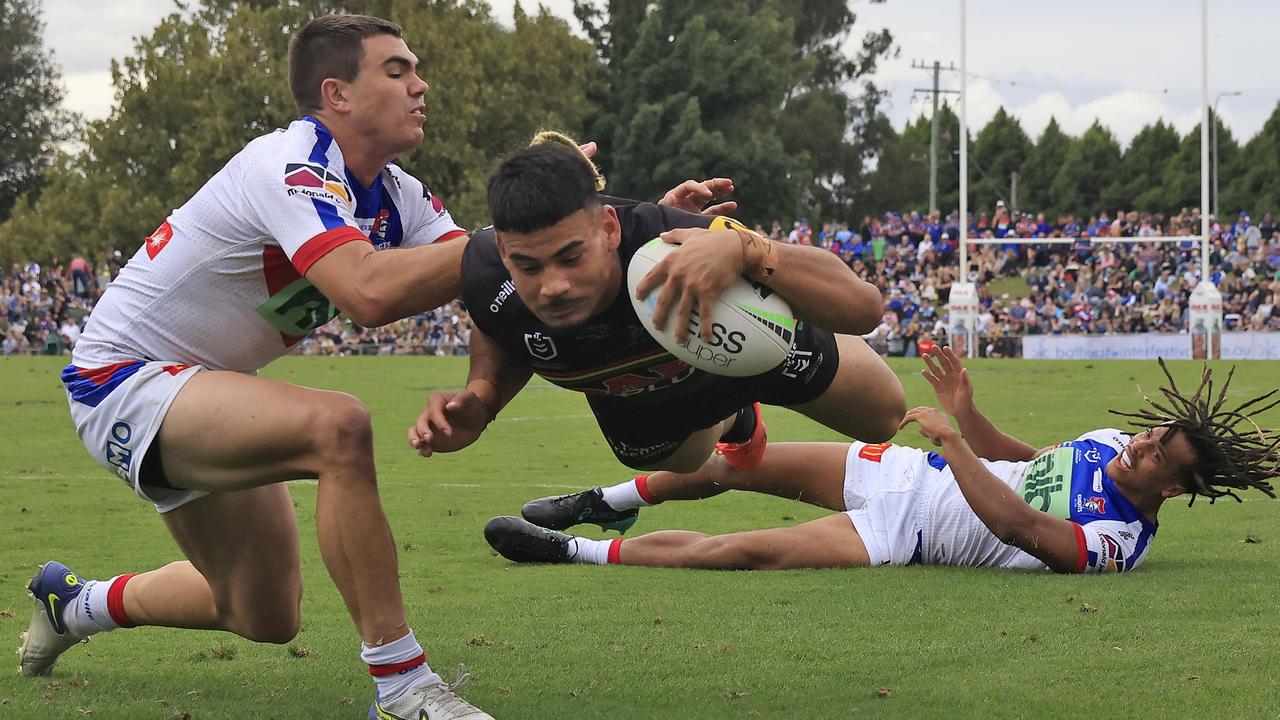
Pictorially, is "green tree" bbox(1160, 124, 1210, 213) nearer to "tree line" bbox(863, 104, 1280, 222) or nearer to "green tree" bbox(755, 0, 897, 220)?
"tree line" bbox(863, 104, 1280, 222)

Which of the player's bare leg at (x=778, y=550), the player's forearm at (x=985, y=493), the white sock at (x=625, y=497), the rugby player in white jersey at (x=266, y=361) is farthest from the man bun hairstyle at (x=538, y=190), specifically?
the white sock at (x=625, y=497)

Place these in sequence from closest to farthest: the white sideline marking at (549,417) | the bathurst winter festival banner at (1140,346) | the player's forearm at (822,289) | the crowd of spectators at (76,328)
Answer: the player's forearm at (822,289)
the white sideline marking at (549,417)
the bathurst winter festival banner at (1140,346)
the crowd of spectators at (76,328)

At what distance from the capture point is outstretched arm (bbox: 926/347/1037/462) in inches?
281

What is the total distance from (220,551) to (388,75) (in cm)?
174

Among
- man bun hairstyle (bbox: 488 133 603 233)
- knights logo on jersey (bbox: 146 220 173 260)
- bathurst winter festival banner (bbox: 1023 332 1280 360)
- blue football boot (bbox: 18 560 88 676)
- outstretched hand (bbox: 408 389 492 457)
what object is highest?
man bun hairstyle (bbox: 488 133 603 233)

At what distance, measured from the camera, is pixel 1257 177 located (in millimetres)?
73250

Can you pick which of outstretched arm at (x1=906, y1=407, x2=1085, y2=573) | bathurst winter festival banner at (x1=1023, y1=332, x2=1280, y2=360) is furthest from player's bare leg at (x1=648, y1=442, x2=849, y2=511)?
bathurst winter festival banner at (x1=1023, y1=332, x2=1280, y2=360)

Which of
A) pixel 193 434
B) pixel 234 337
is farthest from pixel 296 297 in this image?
pixel 193 434

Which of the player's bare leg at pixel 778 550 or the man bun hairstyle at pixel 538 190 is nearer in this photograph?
the man bun hairstyle at pixel 538 190

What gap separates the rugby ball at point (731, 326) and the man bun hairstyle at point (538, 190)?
0.82 feet

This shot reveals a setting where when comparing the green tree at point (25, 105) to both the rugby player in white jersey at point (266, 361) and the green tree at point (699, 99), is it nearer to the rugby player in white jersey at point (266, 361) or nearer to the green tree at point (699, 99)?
the green tree at point (699, 99)

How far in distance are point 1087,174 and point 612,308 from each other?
266 feet

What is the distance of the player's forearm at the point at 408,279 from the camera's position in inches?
177

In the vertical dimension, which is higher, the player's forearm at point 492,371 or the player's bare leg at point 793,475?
the player's forearm at point 492,371
